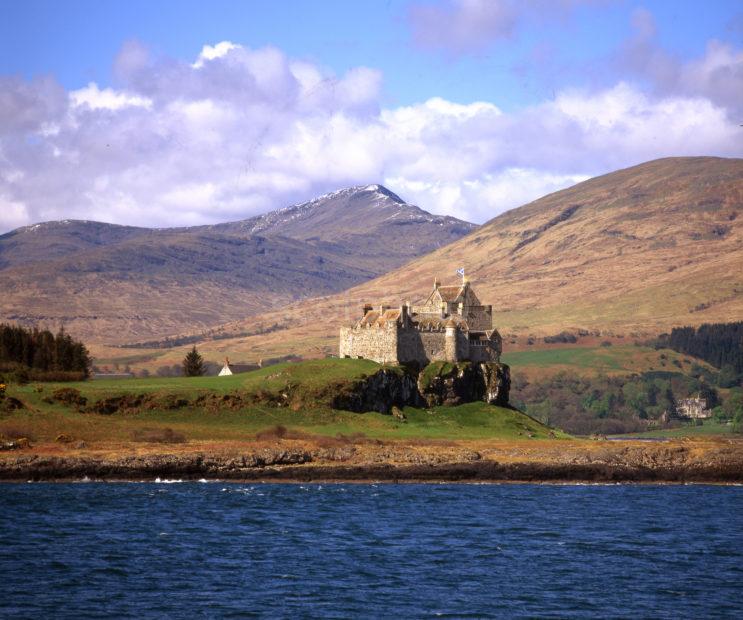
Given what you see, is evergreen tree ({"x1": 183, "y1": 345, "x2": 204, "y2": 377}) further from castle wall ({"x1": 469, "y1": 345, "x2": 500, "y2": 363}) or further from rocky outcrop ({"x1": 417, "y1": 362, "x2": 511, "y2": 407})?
castle wall ({"x1": 469, "y1": 345, "x2": 500, "y2": 363})

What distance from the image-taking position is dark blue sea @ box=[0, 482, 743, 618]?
1860 inches

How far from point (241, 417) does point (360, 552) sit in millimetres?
45712

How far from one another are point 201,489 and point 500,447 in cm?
2785

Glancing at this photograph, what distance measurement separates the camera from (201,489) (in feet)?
282

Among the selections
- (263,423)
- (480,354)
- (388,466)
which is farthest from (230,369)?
(388,466)

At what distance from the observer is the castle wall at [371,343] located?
11588 centimetres

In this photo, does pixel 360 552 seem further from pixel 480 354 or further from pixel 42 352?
pixel 42 352

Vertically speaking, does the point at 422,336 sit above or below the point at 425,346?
above

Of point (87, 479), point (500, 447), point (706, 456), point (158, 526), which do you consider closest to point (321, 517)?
point (158, 526)

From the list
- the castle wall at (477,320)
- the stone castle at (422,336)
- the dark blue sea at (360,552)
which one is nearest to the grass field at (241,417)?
the stone castle at (422,336)

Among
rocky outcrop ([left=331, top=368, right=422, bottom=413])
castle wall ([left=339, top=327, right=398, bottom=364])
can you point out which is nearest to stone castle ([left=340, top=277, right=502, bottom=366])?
castle wall ([left=339, top=327, right=398, bottom=364])

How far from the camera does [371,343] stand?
11794 cm

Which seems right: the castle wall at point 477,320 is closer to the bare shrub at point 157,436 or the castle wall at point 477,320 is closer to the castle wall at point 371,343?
the castle wall at point 371,343

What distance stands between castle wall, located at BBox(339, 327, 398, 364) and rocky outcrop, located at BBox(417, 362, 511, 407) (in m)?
4.00
